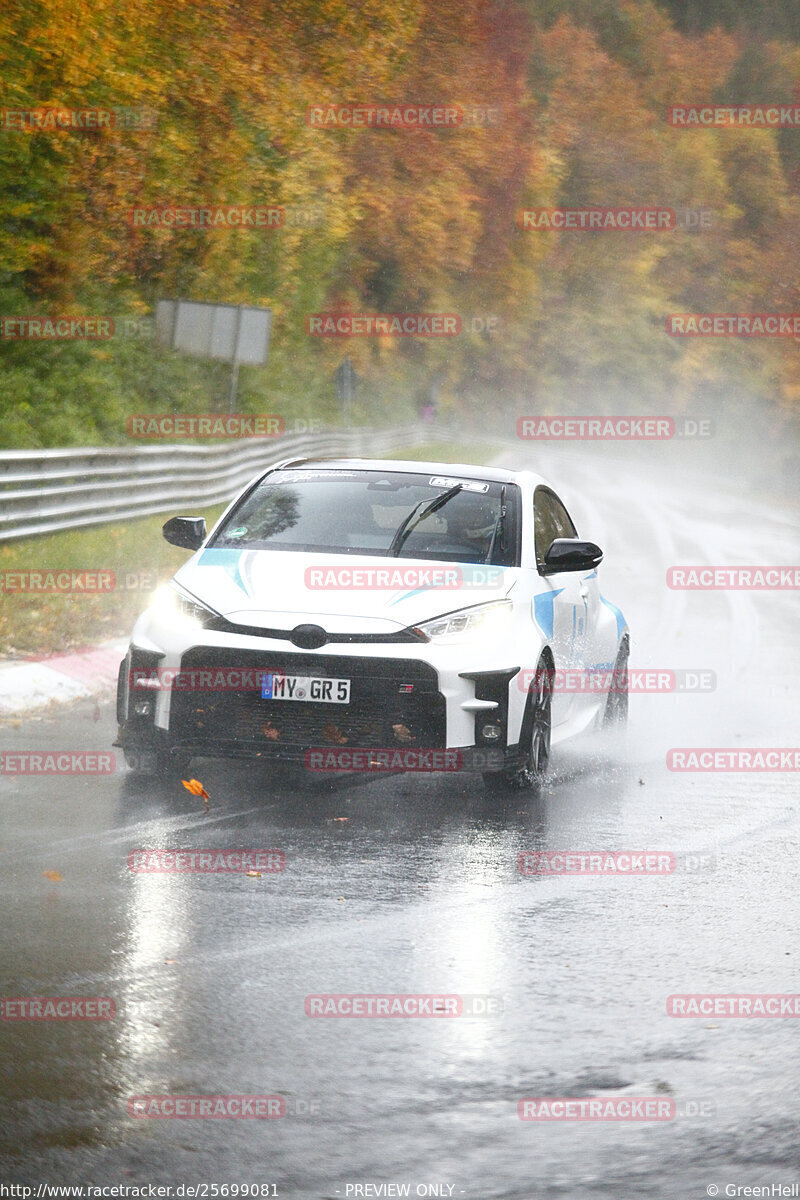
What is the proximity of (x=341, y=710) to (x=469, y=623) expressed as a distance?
785mm

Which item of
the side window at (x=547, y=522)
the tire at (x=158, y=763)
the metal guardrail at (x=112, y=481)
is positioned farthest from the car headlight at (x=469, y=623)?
the metal guardrail at (x=112, y=481)

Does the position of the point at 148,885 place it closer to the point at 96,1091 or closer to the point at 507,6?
the point at 96,1091

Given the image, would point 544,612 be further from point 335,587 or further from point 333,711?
point 333,711

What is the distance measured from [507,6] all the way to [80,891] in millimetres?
72703

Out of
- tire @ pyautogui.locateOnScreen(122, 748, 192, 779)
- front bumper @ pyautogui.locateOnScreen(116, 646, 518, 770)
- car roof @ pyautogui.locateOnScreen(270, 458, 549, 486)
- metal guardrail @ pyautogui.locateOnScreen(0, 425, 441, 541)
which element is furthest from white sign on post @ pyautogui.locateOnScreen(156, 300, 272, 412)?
front bumper @ pyautogui.locateOnScreen(116, 646, 518, 770)

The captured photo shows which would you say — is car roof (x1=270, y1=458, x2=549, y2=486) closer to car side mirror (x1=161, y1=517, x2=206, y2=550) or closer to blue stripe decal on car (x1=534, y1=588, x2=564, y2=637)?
car side mirror (x1=161, y1=517, x2=206, y2=550)

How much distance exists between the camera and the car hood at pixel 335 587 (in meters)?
8.21

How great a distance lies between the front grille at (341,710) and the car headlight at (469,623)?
0.22 metres

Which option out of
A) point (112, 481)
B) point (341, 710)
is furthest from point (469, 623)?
point (112, 481)

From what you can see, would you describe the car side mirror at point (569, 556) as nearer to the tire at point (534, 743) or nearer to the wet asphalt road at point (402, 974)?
the tire at point (534, 743)

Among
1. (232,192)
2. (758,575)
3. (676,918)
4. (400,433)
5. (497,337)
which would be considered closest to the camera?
(676,918)

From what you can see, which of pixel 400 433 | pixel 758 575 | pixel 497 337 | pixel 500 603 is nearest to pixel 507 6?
pixel 497 337

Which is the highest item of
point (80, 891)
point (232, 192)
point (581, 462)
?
point (232, 192)

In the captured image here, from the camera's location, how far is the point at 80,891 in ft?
21.1
